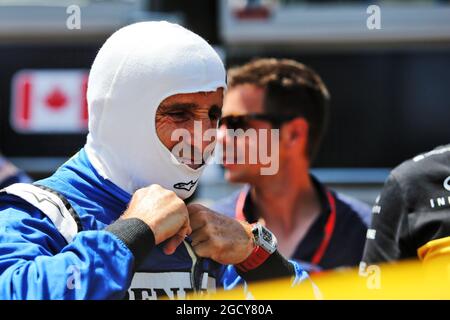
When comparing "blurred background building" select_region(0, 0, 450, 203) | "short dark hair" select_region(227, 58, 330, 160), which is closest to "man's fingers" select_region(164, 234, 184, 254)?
"short dark hair" select_region(227, 58, 330, 160)

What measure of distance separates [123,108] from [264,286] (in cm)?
59

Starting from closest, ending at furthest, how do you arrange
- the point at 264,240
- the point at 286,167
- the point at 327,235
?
1. the point at 264,240
2. the point at 327,235
3. the point at 286,167

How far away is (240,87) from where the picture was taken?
420cm

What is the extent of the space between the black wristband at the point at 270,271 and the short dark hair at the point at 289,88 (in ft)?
6.22

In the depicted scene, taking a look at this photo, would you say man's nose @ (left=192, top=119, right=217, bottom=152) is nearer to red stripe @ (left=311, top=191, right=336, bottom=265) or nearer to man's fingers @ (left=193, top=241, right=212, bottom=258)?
man's fingers @ (left=193, top=241, right=212, bottom=258)

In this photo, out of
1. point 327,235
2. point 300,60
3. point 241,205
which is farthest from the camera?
point 300,60

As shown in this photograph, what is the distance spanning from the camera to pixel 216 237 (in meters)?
2.08

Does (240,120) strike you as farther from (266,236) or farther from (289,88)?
(266,236)

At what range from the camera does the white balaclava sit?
210cm

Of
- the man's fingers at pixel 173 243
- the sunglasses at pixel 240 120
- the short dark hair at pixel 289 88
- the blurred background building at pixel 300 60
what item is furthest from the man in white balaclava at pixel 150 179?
the blurred background building at pixel 300 60

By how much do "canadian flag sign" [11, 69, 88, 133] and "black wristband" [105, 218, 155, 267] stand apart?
137 inches

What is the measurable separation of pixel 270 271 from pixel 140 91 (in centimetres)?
58

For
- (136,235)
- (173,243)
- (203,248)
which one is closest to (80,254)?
(136,235)
